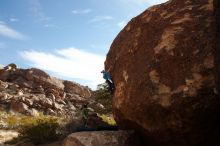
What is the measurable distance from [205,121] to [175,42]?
86.9 inches

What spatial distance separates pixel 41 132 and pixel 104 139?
7.32 m

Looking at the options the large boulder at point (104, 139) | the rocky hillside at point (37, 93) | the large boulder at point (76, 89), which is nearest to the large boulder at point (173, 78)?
the large boulder at point (104, 139)

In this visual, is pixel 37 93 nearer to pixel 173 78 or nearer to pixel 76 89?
pixel 76 89

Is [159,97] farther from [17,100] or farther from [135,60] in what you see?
[17,100]

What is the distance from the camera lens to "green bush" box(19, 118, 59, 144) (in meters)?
16.9

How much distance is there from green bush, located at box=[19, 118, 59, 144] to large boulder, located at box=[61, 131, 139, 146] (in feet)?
21.2

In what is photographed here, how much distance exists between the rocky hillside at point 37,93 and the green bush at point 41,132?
2097 cm

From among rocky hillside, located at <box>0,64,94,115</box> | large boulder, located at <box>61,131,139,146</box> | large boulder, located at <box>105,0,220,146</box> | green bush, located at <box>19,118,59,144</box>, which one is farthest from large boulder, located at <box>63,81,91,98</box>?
large boulder, located at <box>105,0,220,146</box>

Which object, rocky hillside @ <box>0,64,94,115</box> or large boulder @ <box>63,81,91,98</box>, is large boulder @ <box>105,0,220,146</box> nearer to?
rocky hillside @ <box>0,64,94,115</box>

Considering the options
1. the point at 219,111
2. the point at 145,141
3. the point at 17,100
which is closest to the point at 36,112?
the point at 17,100

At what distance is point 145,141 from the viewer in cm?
1037

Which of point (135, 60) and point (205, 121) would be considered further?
point (135, 60)

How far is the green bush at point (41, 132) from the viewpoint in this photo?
16.9 meters

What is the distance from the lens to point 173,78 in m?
8.97
